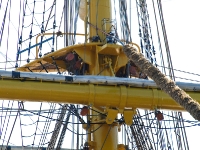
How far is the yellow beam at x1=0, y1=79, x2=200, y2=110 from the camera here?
7797mm

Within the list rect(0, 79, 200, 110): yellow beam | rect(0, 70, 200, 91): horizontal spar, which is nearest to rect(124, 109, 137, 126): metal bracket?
rect(0, 79, 200, 110): yellow beam

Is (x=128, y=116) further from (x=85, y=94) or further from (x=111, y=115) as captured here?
(x=85, y=94)

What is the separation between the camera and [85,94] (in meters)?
8.03

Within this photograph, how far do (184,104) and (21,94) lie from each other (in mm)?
4197

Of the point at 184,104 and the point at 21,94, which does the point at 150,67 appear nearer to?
the point at 184,104

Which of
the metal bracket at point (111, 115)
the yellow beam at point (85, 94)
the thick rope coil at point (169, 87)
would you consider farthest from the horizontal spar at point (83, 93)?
the thick rope coil at point (169, 87)

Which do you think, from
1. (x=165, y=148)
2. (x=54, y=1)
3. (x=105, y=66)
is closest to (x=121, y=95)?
(x=105, y=66)

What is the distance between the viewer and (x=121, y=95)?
808cm

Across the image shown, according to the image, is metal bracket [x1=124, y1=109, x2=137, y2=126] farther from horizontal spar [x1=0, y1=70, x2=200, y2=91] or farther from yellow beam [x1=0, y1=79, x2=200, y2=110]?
horizontal spar [x1=0, y1=70, x2=200, y2=91]

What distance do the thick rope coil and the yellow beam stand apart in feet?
9.22

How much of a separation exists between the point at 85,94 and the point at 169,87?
377 cm

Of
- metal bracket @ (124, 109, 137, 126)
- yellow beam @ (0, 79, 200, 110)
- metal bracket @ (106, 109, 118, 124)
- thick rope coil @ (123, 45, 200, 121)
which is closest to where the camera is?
thick rope coil @ (123, 45, 200, 121)

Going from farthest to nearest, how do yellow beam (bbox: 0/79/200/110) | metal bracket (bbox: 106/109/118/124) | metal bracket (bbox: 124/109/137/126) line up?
metal bracket (bbox: 124/109/137/126)
metal bracket (bbox: 106/109/118/124)
yellow beam (bbox: 0/79/200/110)

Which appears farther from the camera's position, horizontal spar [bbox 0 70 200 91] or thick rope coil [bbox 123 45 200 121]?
horizontal spar [bbox 0 70 200 91]
